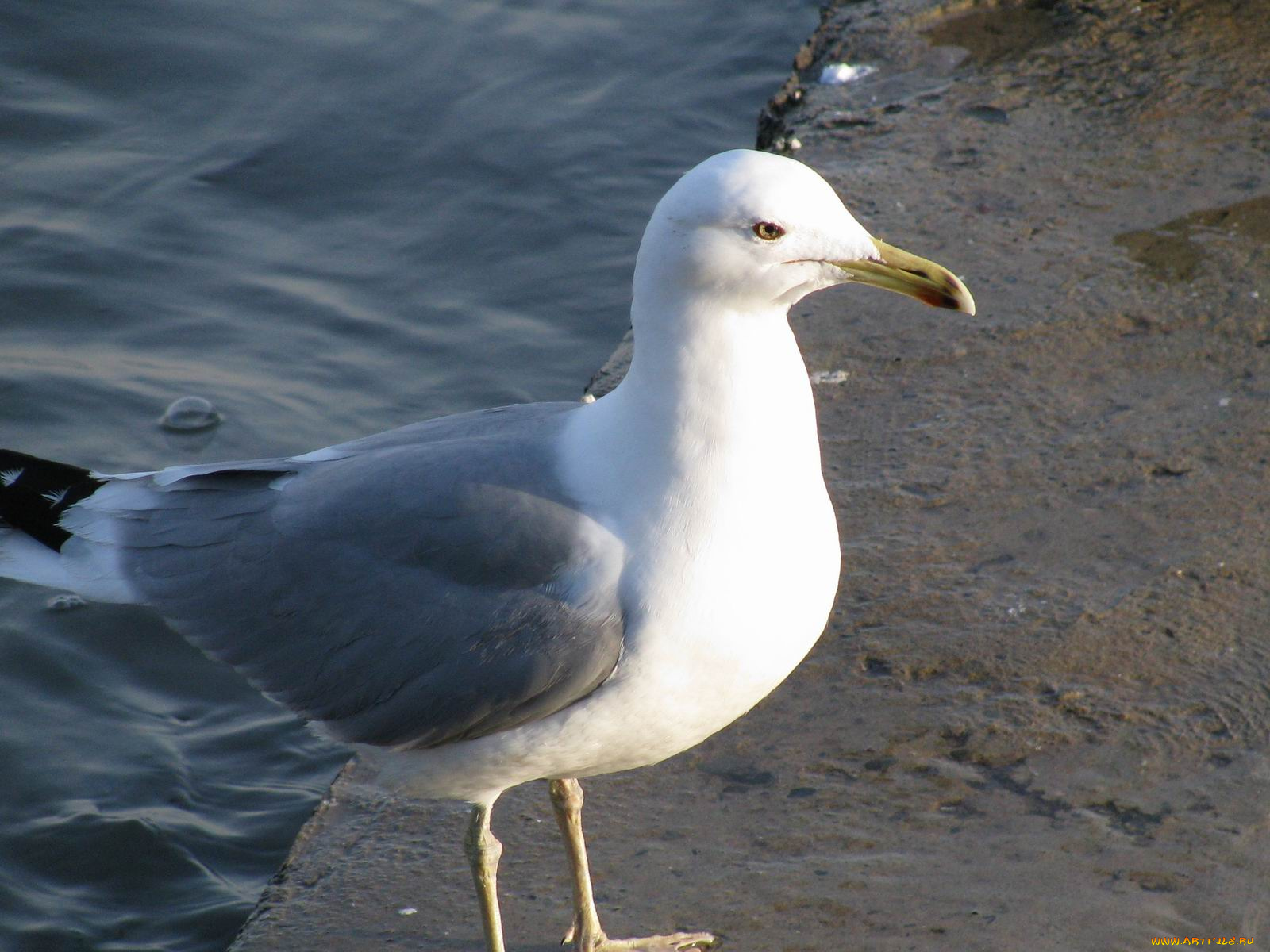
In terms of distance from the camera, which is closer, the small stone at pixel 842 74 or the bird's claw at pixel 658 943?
the bird's claw at pixel 658 943

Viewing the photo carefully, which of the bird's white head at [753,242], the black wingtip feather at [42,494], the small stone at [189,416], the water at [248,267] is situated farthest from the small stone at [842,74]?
the black wingtip feather at [42,494]

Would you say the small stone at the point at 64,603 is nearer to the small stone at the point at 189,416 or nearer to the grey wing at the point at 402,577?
the small stone at the point at 189,416

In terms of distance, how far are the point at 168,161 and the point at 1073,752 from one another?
21.7ft

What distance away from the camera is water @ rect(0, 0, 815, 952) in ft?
16.7

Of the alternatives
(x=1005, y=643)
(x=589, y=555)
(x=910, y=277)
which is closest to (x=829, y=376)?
(x=1005, y=643)

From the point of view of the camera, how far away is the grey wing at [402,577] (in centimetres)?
316

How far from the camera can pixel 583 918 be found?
349 cm

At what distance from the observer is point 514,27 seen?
987 centimetres

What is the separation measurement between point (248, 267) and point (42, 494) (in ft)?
13.5

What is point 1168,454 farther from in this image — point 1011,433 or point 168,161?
point 168,161

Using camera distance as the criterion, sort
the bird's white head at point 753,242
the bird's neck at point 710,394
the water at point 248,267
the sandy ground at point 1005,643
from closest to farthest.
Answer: the bird's white head at point 753,242 < the bird's neck at point 710,394 < the sandy ground at point 1005,643 < the water at point 248,267

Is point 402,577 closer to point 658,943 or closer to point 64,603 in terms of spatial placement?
point 658,943

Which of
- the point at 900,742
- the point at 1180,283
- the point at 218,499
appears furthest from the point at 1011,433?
the point at 218,499

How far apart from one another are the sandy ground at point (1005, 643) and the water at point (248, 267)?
1.42 meters
